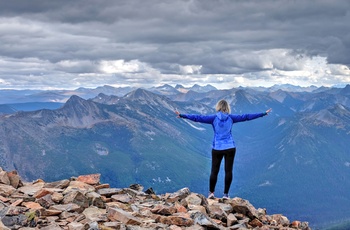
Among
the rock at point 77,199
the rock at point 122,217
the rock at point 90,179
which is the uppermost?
the rock at point 90,179

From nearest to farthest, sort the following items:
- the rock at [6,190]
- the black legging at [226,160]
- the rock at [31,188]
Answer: the rock at [6,190] → the rock at [31,188] → the black legging at [226,160]

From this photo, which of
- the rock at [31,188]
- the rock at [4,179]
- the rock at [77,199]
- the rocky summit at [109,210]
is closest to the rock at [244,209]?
the rocky summit at [109,210]

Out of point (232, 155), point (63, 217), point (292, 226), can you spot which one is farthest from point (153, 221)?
point (292, 226)

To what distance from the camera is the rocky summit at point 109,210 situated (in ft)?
53.6

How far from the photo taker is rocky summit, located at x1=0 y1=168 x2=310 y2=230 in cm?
1633

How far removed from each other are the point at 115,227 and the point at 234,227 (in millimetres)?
5668

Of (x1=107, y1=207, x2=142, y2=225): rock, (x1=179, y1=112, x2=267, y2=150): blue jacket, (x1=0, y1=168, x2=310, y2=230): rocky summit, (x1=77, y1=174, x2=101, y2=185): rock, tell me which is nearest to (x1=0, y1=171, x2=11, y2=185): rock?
(x1=0, y1=168, x2=310, y2=230): rocky summit

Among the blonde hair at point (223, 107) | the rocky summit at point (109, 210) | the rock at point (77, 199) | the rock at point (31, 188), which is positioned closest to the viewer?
the rocky summit at point (109, 210)

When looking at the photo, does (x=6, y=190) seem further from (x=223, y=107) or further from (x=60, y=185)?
(x=223, y=107)

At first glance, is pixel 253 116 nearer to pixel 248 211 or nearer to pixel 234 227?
pixel 248 211

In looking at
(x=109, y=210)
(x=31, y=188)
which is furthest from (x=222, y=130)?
(x=31, y=188)

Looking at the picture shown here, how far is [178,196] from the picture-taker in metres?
22.5

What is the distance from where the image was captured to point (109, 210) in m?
17.4

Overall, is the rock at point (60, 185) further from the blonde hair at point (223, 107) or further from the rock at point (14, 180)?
the blonde hair at point (223, 107)
